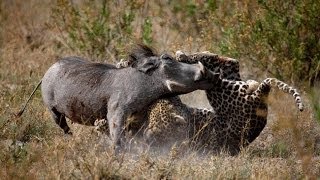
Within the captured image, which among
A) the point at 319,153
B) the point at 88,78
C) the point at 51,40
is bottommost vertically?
the point at 51,40

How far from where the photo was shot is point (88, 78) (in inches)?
329

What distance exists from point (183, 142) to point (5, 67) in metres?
5.53

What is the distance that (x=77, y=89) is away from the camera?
27.5 feet

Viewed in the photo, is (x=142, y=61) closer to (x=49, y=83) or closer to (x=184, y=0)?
(x=49, y=83)

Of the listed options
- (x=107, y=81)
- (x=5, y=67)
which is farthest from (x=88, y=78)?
(x=5, y=67)


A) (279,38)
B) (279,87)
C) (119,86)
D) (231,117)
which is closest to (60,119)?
(119,86)

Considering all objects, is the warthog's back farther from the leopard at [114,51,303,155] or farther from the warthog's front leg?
the leopard at [114,51,303,155]

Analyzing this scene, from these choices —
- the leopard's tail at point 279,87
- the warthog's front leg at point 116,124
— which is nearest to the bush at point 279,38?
the leopard's tail at point 279,87

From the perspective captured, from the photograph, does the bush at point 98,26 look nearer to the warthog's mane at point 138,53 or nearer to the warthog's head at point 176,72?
the warthog's mane at point 138,53

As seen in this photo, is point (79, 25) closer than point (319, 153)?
No

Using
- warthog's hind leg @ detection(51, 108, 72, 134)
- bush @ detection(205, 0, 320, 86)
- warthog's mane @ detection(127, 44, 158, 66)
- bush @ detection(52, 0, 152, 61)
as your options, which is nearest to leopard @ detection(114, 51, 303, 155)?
warthog's mane @ detection(127, 44, 158, 66)

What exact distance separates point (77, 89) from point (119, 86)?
0.54 meters

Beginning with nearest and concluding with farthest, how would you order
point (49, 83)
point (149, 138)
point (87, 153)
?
point (87, 153) < point (149, 138) < point (49, 83)

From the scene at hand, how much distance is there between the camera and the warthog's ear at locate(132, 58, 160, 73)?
806cm
